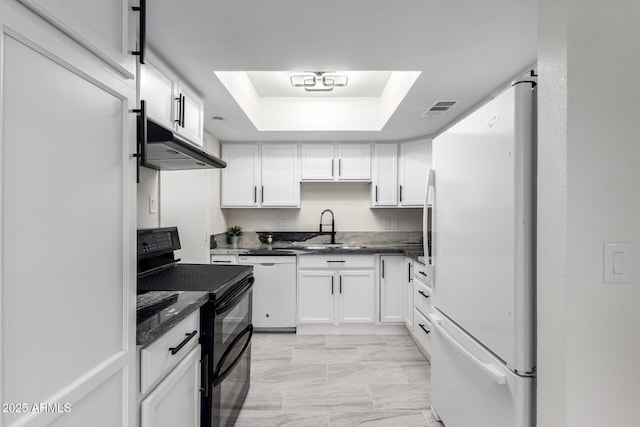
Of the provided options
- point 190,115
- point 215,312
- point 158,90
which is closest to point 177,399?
point 215,312

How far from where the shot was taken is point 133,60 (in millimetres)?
978

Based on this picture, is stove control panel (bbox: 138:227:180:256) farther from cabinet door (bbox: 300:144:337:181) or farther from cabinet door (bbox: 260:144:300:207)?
cabinet door (bbox: 300:144:337:181)

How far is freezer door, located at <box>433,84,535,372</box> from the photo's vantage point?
1154mm

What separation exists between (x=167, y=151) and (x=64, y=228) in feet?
3.15

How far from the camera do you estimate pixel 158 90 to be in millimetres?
1786

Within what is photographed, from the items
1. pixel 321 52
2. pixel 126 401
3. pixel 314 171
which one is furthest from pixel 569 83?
pixel 314 171

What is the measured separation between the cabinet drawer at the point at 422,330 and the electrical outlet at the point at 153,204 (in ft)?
7.43

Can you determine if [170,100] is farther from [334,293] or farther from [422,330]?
[422,330]

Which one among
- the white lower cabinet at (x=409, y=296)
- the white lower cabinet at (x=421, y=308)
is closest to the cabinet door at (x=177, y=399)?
the white lower cabinet at (x=421, y=308)

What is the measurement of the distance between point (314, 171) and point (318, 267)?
45.6 inches

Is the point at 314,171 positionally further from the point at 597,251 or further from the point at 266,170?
the point at 597,251

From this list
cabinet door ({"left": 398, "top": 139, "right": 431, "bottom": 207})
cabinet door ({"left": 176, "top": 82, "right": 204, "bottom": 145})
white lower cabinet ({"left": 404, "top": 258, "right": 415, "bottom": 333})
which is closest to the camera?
cabinet door ({"left": 176, "top": 82, "right": 204, "bottom": 145})

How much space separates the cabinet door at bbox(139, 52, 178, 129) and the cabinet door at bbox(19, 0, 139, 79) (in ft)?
2.18

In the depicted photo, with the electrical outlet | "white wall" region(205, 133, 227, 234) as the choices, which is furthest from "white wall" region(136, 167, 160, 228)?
"white wall" region(205, 133, 227, 234)
